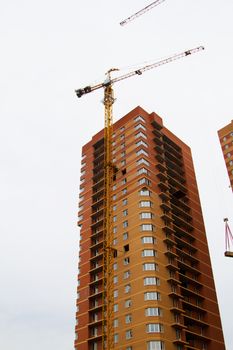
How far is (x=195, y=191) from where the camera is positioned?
10375cm

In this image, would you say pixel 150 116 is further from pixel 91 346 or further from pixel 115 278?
pixel 91 346

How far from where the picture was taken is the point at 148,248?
78.7m

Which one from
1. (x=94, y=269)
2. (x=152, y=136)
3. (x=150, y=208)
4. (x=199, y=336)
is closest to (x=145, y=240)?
(x=150, y=208)

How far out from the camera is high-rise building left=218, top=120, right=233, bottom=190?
403 feet

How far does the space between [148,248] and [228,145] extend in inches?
2315

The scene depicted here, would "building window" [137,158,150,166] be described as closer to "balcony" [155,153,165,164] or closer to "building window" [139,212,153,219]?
"balcony" [155,153,165,164]

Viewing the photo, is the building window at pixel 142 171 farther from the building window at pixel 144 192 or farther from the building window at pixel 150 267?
the building window at pixel 150 267

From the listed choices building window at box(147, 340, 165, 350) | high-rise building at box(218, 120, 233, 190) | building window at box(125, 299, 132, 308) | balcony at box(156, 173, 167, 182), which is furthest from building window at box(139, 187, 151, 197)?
high-rise building at box(218, 120, 233, 190)

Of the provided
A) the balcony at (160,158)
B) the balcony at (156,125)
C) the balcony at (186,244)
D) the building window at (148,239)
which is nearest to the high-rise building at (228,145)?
the balcony at (156,125)

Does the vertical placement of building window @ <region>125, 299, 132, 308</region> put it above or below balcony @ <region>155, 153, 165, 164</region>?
below

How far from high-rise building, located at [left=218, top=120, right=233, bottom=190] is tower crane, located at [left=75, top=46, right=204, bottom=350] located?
27.8 metres

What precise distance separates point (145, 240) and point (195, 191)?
28.6 m

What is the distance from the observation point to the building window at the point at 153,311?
70.9 metres

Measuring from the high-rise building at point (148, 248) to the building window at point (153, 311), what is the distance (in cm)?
16
